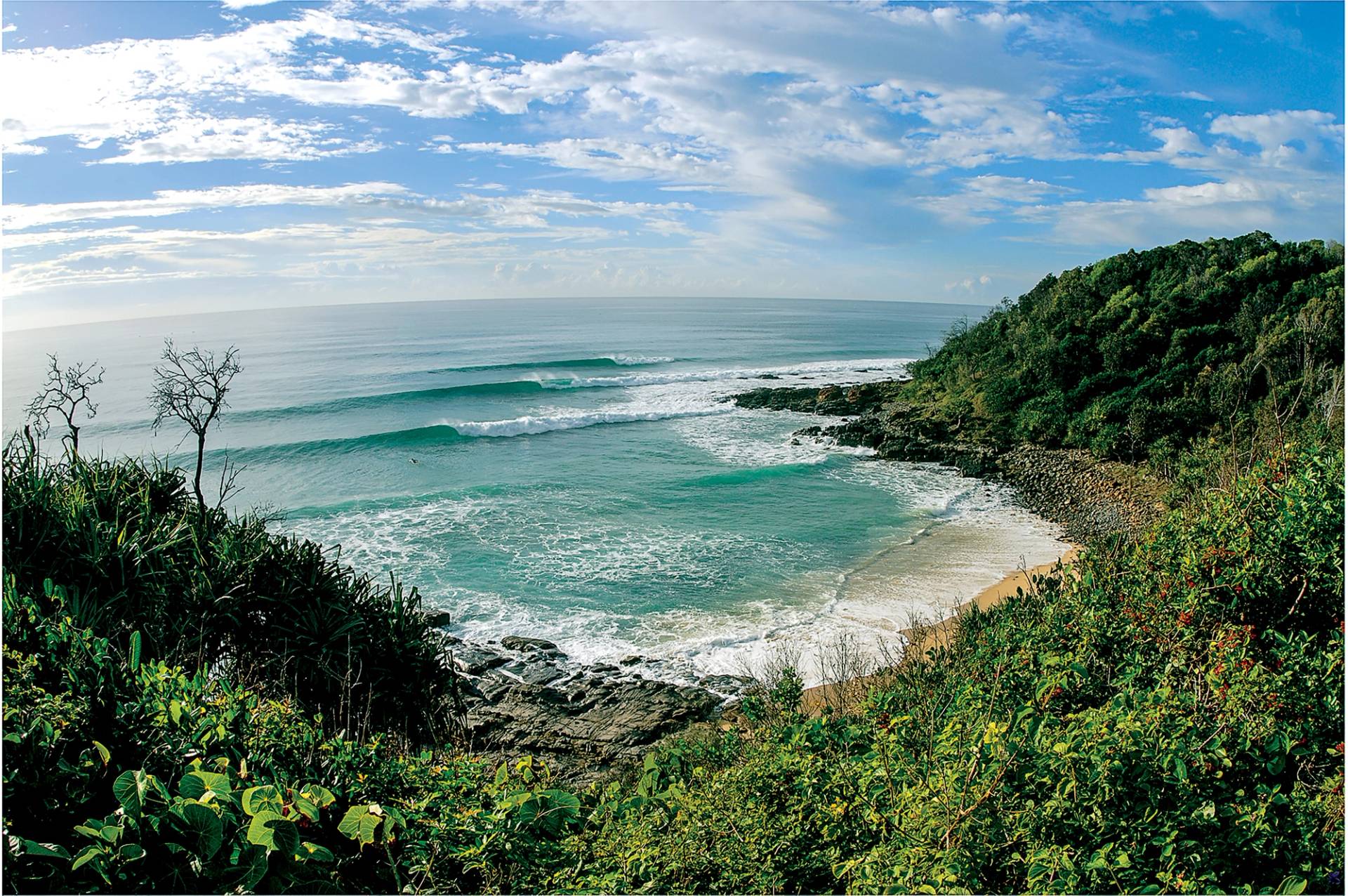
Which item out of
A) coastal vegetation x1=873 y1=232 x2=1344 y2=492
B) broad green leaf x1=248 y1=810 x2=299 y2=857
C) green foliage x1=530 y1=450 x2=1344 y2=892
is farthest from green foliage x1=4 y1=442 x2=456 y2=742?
coastal vegetation x1=873 y1=232 x2=1344 y2=492

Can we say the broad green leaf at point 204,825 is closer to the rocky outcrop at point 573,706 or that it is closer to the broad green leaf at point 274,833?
the broad green leaf at point 274,833

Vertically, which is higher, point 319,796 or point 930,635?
point 319,796

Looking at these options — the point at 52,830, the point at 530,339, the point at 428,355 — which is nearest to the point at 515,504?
the point at 52,830

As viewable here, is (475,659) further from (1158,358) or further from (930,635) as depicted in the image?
(1158,358)

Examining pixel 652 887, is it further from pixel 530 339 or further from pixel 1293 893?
pixel 530 339

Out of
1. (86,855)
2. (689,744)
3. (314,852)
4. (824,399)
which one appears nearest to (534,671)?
(689,744)

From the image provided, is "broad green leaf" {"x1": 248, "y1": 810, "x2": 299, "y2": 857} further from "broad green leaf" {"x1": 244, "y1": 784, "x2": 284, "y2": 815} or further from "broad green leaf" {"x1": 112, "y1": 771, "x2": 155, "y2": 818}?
"broad green leaf" {"x1": 112, "y1": 771, "x2": 155, "y2": 818}

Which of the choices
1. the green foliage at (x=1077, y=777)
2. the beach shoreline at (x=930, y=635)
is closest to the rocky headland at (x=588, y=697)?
the beach shoreline at (x=930, y=635)
